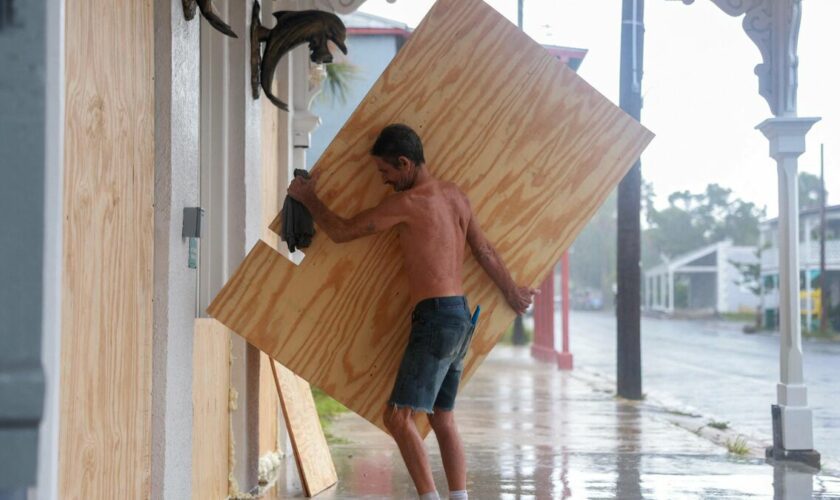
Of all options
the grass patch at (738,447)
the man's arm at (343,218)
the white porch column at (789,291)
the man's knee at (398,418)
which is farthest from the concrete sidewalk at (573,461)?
the man's arm at (343,218)

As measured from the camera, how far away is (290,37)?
20.5 feet

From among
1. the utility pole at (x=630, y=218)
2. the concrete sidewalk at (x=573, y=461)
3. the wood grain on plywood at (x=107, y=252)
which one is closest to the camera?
the wood grain on plywood at (x=107, y=252)

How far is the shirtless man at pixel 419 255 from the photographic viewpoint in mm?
4797

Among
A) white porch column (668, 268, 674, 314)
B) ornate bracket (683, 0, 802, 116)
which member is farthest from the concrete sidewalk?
white porch column (668, 268, 674, 314)

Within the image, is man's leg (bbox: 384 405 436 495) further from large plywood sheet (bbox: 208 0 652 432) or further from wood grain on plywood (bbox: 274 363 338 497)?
wood grain on plywood (bbox: 274 363 338 497)

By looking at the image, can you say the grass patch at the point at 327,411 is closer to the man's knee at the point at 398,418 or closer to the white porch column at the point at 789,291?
the white porch column at the point at 789,291

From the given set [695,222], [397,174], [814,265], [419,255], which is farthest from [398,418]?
[695,222]

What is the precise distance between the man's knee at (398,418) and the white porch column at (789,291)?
4.47 meters

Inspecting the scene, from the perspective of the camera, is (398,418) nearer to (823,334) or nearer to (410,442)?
(410,442)

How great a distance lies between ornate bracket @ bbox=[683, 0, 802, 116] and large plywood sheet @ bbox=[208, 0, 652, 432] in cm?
375

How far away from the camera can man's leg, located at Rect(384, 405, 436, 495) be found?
15.8 ft

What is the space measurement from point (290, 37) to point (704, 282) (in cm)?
8066

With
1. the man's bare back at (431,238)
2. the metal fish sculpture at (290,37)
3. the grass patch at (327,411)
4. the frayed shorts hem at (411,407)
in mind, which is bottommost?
the grass patch at (327,411)

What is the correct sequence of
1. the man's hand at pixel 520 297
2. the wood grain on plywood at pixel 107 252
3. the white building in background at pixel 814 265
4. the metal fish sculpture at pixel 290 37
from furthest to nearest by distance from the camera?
the white building in background at pixel 814 265 → the metal fish sculpture at pixel 290 37 → the man's hand at pixel 520 297 → the wood grain on plywood at pixel 107 252
